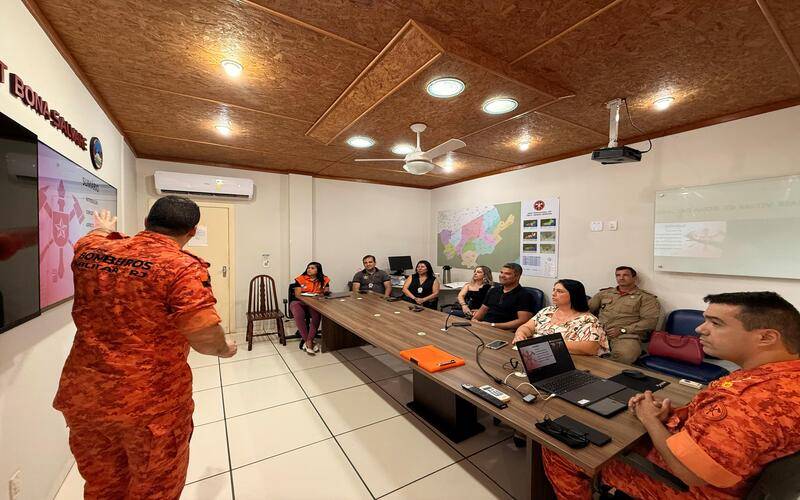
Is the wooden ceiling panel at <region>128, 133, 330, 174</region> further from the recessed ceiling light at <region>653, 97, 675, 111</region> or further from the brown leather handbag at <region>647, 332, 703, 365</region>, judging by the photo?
the brown leather handbag at <region>647, 332, 703, 365</region>

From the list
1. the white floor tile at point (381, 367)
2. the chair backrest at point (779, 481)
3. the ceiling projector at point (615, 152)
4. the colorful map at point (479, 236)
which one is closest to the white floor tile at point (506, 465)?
the chair backrest at point (779, 481)

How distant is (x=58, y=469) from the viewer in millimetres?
1795

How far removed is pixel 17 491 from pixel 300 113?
293 cm

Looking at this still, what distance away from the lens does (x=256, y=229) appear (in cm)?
518

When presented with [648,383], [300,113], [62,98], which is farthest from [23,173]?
[648,383]

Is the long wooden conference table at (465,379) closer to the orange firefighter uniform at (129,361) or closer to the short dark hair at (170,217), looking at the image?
the orange firefighter uniform at (129,361)

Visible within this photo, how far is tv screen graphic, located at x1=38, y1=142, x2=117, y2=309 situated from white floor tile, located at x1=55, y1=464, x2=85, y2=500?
44.7 inches

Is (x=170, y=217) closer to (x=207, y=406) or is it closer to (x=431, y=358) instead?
(x=431, y=358)

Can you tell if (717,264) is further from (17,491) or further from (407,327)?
(17,491)

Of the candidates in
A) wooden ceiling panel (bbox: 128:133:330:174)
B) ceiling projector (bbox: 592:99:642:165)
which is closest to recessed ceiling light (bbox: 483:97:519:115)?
ceiling projector (bbox: 592:99:642:165)

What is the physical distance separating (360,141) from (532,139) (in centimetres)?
203

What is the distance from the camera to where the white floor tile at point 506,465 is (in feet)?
6.10

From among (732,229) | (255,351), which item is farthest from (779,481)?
(255,351)

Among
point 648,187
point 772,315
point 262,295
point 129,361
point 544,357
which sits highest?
point 648,187
